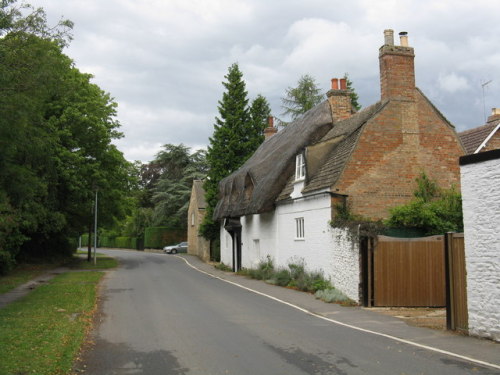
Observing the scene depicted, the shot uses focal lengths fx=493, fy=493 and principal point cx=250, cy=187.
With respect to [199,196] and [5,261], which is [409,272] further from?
[199,196]

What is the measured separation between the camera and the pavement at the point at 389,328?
8.22 meters

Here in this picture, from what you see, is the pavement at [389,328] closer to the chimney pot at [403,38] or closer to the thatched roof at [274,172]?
the thatched roof at [274,172]

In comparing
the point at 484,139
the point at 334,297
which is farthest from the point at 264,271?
the point at 484,139

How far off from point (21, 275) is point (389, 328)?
20294 millimetres

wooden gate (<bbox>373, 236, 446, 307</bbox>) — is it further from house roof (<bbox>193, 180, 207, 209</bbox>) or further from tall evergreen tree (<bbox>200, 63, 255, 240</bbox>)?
house roof (<bbox>193, 180, 207, 209</bbox>)

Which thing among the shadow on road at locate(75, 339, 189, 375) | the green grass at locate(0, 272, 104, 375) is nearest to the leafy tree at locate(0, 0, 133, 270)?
the green grass at locate(0, 272, 104, 375)

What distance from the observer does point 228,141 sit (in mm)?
40500

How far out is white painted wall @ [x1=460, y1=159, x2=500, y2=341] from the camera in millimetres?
9070

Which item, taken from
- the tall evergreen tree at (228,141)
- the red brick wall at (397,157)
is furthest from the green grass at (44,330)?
the tall evergreen tree at (228,141)

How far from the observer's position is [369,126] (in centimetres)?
1823

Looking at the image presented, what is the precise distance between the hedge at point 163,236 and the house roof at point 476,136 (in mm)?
41462

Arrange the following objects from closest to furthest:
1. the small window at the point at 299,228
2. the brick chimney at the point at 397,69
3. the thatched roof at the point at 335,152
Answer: the thatched roof at the point at 335,152 < the brick chimney at the point at 397,69 < the small window at the point at 299,228

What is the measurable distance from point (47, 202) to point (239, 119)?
17261 millimetres

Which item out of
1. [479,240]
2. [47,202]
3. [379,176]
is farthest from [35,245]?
[479,240]
